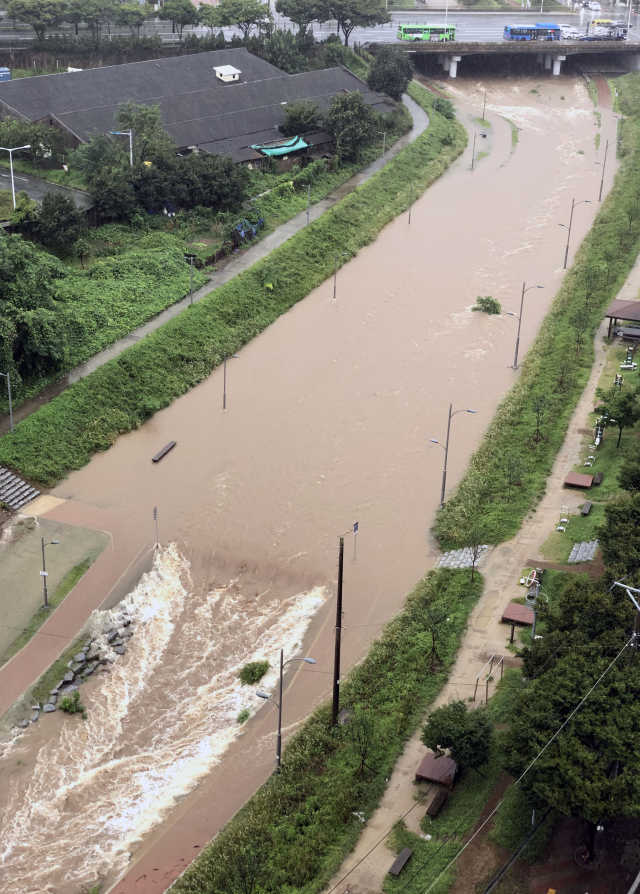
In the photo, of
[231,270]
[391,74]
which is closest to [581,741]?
[231,270]

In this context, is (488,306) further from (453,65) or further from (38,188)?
(453,65)

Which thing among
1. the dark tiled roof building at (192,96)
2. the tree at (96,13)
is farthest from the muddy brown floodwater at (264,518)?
the tree at (96,13)

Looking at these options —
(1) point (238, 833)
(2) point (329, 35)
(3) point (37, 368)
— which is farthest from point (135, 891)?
(2) point (329, 35)

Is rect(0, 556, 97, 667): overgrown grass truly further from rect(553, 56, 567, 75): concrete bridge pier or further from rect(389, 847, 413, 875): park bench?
rect(553, 56, 567, 75): concrete bridge pier

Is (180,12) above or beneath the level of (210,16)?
above

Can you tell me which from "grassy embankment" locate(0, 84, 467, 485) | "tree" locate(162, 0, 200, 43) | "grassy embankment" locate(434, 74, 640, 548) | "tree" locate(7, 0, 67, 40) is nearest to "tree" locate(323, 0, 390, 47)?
"tree" locate(162, 0, 200, 43)
